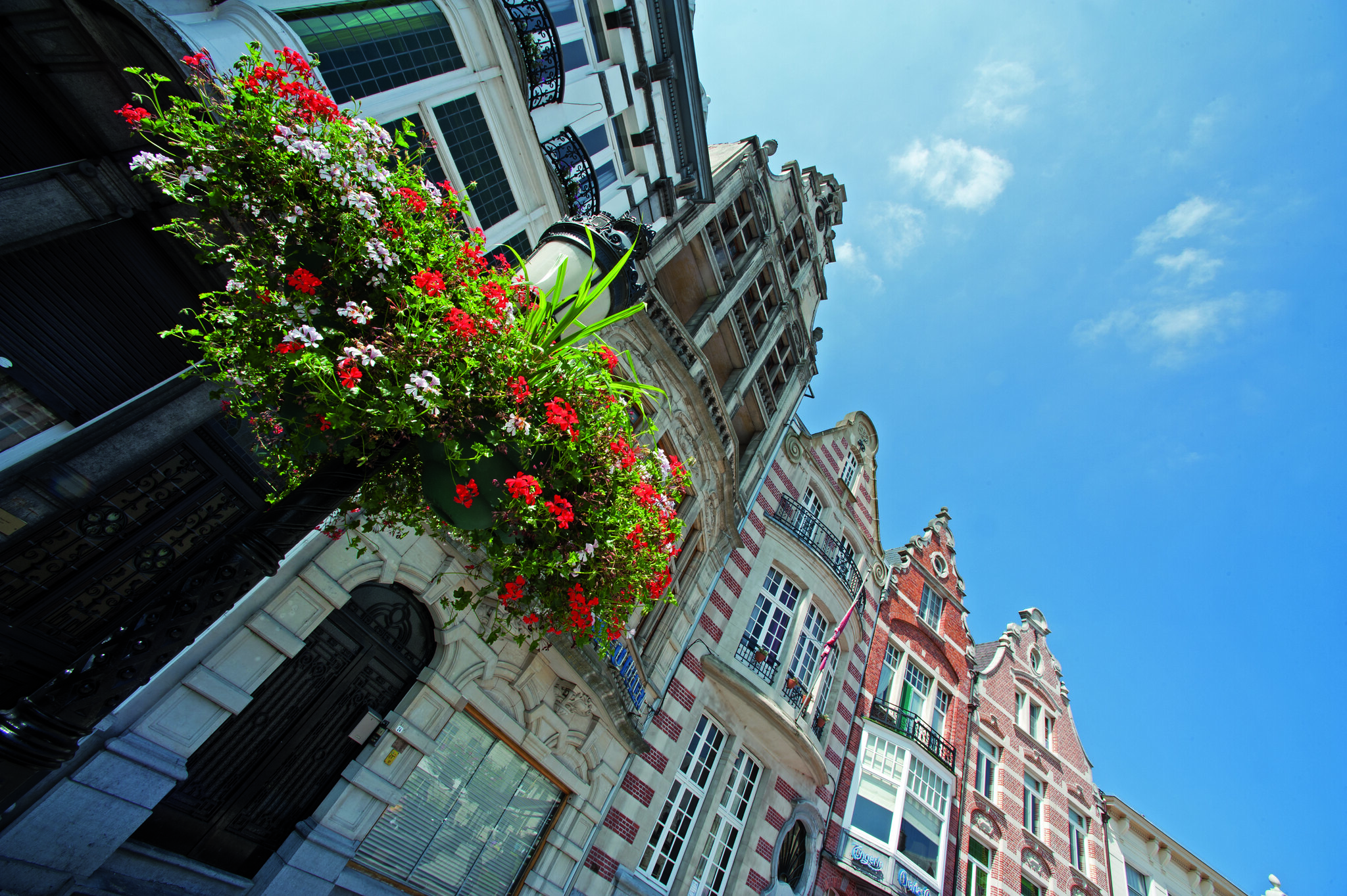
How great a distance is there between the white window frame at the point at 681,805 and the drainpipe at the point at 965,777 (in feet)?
30.2

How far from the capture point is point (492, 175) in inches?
387

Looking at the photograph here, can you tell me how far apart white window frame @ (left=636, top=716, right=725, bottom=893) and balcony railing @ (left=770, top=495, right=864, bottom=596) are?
18.2 ft

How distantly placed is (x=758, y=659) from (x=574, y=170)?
35.7ft

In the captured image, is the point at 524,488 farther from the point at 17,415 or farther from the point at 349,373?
the point at 17,415

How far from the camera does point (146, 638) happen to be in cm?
271

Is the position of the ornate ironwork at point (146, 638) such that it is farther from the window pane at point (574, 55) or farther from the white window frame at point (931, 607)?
the white window frame at point (931, 607)

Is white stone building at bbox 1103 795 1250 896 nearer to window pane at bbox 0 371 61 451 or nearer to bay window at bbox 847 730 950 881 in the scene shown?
bay window at bbox 847 730 950 881

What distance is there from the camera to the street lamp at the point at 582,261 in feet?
16.9

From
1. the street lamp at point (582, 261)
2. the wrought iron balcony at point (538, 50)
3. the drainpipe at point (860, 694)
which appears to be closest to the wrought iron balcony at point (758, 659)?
the drainpipe at point (860, 694)

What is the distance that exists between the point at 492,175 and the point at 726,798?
41.0 ft

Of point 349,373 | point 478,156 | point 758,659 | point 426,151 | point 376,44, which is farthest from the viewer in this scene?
point 758,659

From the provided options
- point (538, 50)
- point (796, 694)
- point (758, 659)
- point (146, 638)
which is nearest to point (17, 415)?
point (146, 638)

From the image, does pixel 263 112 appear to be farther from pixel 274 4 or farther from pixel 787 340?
pixel 787 340

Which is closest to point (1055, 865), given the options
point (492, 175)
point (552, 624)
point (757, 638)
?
point (757, 638)
